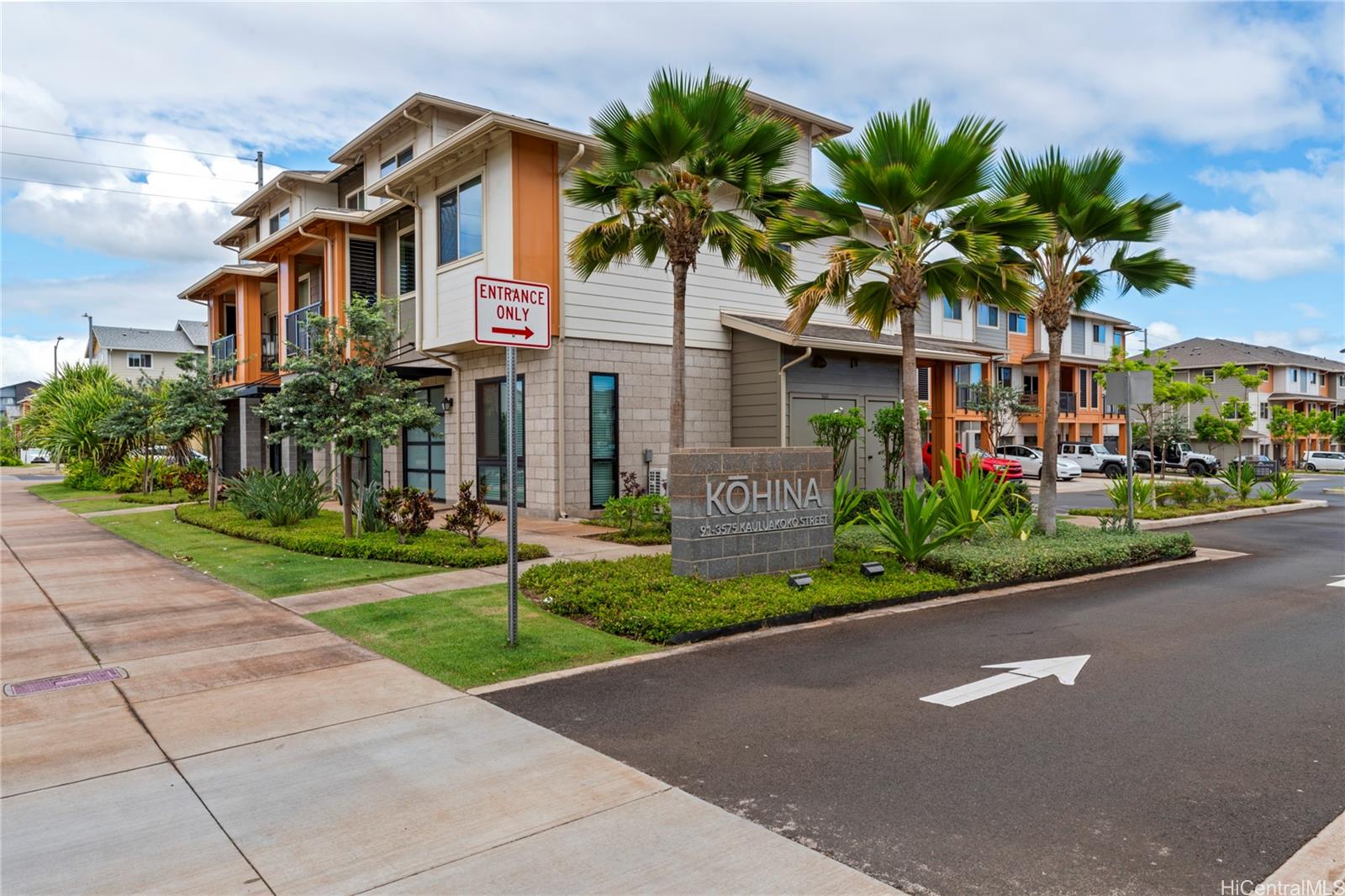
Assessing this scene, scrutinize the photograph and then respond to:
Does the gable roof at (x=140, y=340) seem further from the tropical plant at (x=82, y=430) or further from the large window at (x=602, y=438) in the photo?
the large window at (x=602, y=438)

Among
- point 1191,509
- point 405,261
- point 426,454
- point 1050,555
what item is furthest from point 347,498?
point 1191,509

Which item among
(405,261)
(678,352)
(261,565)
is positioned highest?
(405,261)

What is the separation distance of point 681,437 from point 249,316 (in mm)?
21414

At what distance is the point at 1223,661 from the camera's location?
279 inches

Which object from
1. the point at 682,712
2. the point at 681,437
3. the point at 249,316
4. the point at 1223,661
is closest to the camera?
the point at 682,712

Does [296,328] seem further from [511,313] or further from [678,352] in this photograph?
[511,313]

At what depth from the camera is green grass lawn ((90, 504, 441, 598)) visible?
10500 millimetres

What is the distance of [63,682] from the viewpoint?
652cm

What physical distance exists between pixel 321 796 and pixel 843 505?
10362 millimetres

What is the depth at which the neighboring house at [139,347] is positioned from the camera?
67.0 metres

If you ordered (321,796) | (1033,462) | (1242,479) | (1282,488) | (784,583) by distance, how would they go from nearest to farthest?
(321,796) < (784,583) < (1242,479) < (1282,488) < (1033,462)

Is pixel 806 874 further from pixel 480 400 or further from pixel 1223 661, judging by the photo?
pixel 480 400

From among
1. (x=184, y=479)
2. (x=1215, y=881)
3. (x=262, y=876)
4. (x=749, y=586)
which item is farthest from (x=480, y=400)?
(x=1215, y=881)

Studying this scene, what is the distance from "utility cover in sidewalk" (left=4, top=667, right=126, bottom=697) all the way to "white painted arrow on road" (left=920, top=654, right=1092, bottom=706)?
19.8ft
